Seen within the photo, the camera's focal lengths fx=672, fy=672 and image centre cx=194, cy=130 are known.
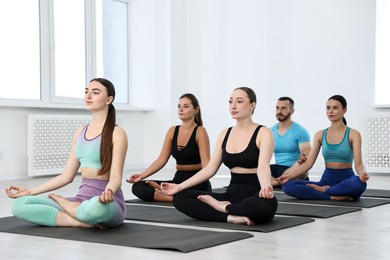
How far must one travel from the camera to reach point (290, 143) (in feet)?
19.5

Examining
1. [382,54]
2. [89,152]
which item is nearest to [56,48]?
[382,54]

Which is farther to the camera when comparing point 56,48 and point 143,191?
point 56,48

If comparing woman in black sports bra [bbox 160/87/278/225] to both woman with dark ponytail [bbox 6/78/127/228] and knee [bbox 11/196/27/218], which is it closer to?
woman with dark ponytail [bbox 6/78/127/228]

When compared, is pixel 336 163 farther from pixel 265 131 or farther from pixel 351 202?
pixel 265 131

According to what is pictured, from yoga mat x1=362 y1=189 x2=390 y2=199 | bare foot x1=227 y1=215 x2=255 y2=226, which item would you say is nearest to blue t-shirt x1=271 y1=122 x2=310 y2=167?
yoga mat x1=362 y1=189 x2=390 y2=199

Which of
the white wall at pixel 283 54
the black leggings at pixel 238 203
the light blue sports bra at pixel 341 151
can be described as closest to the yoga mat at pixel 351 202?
Answer: the light blue sports bra at pixel 341 151

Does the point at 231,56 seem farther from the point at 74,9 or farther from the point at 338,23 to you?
the point at 74,9

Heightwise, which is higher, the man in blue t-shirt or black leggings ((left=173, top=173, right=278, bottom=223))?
the man in blue t-shirt

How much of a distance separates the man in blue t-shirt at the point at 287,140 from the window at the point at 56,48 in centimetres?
281

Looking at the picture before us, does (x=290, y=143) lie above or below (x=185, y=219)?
above

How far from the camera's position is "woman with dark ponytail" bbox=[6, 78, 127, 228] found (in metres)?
3.46

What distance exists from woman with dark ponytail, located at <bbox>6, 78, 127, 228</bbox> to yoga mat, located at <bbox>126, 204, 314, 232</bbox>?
424mm

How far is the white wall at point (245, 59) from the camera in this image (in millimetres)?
7805

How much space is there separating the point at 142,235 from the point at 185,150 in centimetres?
162
